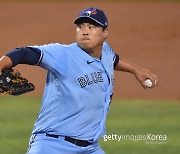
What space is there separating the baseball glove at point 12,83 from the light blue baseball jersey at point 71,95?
0.30m

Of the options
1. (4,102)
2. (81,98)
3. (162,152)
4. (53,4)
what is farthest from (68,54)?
(53,4)

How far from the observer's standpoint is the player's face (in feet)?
14.3

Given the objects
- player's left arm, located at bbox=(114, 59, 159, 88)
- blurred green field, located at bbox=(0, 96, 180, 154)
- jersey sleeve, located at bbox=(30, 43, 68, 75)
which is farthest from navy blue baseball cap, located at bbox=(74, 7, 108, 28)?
blurred green field, located at bbox=(0, 96, 180, 154)

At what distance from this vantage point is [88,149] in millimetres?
4387

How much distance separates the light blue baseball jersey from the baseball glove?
11.8 inches

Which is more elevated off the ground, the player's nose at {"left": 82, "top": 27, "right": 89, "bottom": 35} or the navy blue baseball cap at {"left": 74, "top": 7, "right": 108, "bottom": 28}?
the navy blue baseball cap at {"left": 74, "top": 7, "right": 108, "bottom": 28}

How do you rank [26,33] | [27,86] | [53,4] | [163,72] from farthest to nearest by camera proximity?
[53,4] → [26,33] → [163,72] → [27,86]

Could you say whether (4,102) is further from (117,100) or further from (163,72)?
(163,72)

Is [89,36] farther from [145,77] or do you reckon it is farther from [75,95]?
[145,77]

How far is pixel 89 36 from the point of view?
173 inches

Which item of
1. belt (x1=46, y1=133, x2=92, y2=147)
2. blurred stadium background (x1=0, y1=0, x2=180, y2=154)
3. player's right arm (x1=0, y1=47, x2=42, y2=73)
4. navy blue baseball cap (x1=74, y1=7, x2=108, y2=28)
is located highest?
blurred stadium background (x1=0, y1=0, x2=180, y2=154)

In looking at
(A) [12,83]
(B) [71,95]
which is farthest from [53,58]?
(A) [12,83]

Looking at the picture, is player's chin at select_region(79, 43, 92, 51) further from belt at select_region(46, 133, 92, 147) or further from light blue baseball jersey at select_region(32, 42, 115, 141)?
belt at select_region(46, 133, 92, 147)

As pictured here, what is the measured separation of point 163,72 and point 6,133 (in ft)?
14.6
